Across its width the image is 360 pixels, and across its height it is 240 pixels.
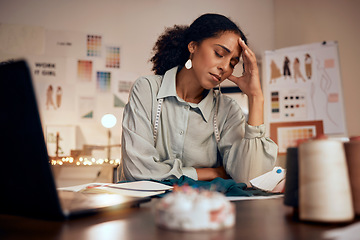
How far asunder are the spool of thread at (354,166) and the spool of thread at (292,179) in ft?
0.23

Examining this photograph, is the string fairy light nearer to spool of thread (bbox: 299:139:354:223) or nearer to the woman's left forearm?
the woman's left forearm

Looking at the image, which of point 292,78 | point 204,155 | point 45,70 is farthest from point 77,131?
point 204,155

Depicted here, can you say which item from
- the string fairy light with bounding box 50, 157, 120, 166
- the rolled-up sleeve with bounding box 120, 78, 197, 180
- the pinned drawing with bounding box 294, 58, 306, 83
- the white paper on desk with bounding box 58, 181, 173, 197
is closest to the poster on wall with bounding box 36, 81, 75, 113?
the string fairy light with bounding box 50, 157, 120, 166

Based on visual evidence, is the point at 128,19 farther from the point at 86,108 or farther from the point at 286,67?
the point at 286,67

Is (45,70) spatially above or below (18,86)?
above

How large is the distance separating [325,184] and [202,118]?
3.69 ft

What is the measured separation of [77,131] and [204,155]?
7.78ft

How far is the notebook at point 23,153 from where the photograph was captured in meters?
0.41

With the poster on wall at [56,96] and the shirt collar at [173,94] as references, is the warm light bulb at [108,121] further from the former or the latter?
the shirt collar at [173,94]

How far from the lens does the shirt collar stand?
1513mm

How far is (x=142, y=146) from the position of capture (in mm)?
1366

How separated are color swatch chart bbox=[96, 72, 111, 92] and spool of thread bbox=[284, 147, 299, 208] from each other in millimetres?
3286

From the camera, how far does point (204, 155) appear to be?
1520 millimetres

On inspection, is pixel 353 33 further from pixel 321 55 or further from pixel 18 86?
pixel 18 86
